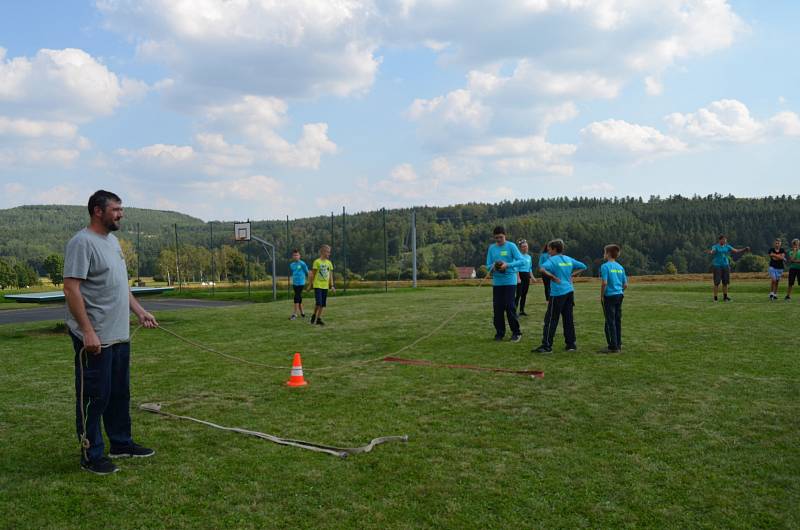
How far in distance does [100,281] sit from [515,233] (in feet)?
298

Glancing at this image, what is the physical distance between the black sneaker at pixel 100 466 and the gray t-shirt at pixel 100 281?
952 millimetres

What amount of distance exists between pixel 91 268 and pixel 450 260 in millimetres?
53803

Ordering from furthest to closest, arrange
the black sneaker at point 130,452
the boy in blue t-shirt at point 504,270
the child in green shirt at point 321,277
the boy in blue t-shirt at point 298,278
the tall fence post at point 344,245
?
the tall fence post at point 344,245
the boy in blue t-shirt at point 298,278
the child in green shirt at point 321,277
the boy in blue t-shirt at point 504,270
the black sneaker at point 130,452

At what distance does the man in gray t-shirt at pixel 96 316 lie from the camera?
175 inches

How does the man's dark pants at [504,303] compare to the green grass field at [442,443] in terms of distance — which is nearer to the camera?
the green grass field at [442,443]

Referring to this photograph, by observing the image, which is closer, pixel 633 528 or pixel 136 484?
pixel 633 528

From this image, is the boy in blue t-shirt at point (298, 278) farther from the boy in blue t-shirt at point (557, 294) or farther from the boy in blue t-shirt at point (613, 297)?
the boy in blue t-shirt at point (613, 297)

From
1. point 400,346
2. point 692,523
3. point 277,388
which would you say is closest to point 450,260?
point 400,346

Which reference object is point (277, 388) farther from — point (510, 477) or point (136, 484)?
point (510, 477)

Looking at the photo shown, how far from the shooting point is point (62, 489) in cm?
427

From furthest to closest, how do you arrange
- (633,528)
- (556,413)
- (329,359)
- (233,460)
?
(329,359)
(556,413)
(233,460)
(633,528)

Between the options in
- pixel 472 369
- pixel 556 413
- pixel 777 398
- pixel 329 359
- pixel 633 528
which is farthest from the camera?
pixel 329 359

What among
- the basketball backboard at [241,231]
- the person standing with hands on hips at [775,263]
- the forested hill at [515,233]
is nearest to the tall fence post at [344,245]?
the forested hill at [515,233]

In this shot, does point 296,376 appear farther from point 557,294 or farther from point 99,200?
point 557,294
